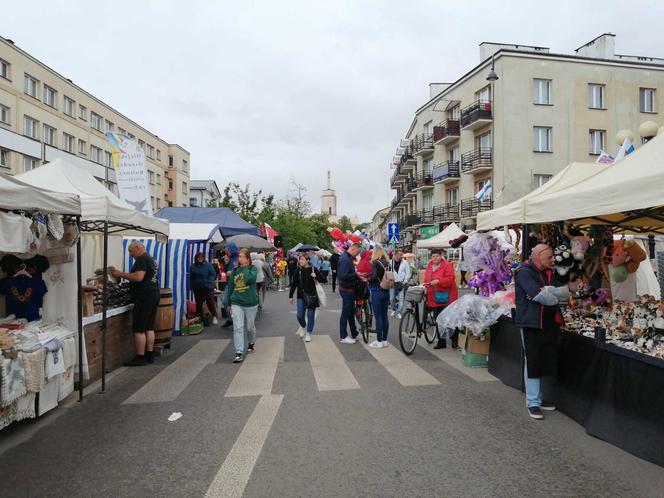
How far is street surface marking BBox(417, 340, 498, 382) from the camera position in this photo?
6867mm

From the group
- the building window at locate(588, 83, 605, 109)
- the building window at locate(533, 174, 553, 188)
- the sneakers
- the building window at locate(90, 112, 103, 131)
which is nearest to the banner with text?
the sneakers

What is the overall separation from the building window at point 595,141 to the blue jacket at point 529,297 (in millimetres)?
31793

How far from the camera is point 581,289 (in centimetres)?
701

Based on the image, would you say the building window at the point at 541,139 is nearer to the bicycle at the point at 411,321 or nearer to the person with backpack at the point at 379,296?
the bicycle at the point at 411,321

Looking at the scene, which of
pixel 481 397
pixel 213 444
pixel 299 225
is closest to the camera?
pixel 213 444

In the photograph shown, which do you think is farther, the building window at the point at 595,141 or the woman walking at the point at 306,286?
the building window at the point at 595,141

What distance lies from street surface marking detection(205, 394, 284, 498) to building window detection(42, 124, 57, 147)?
1473 inches

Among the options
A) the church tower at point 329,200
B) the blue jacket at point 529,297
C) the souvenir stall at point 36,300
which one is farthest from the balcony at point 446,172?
the church tower at point 329,200

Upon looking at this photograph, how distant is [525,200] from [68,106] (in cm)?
4196

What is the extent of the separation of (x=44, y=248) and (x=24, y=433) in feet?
8.03

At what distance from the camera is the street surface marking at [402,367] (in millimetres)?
6633

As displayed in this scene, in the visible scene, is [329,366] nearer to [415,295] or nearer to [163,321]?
[415,295]

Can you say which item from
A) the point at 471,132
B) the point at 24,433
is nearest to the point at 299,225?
the point at 471,132

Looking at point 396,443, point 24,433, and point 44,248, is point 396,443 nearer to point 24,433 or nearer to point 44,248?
point 24,433
